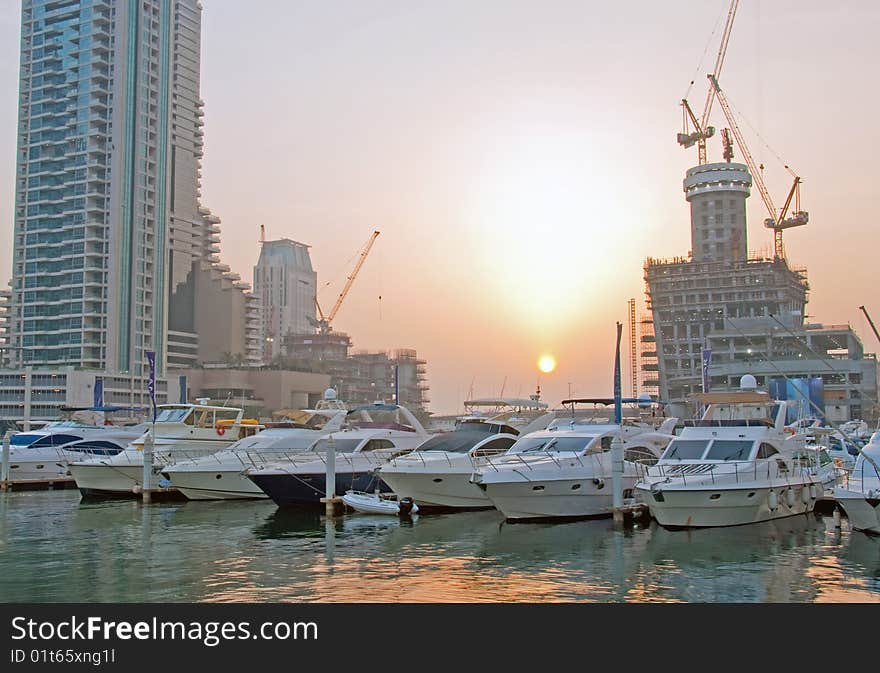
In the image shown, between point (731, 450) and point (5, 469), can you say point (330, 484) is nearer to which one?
point (731, 450)

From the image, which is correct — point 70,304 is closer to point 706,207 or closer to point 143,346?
point 143,346

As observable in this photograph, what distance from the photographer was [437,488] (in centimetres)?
3103

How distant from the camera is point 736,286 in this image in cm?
16225

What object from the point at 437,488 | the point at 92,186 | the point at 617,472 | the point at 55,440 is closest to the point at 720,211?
the point at 92,186

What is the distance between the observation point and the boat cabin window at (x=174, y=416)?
42.8 metres

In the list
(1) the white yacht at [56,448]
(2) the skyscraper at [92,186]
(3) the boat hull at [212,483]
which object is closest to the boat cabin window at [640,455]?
(3) the boat hull at [212,483]

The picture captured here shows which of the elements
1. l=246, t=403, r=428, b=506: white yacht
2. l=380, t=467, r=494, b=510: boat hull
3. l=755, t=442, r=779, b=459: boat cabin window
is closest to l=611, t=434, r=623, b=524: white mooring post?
l=755, t=442, r=779, b=459: boat cabin window

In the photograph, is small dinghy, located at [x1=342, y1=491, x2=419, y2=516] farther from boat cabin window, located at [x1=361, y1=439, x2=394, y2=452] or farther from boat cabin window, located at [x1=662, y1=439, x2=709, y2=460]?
boat cabin window, located at [x1=662, y1=439, x2=709, y2=460]

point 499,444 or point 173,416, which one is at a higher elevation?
point 173,416

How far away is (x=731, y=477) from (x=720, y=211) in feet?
541

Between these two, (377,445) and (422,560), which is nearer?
(422,560)

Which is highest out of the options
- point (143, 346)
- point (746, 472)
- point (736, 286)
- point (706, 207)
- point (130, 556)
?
point (706, 207)

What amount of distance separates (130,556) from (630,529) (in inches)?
552
